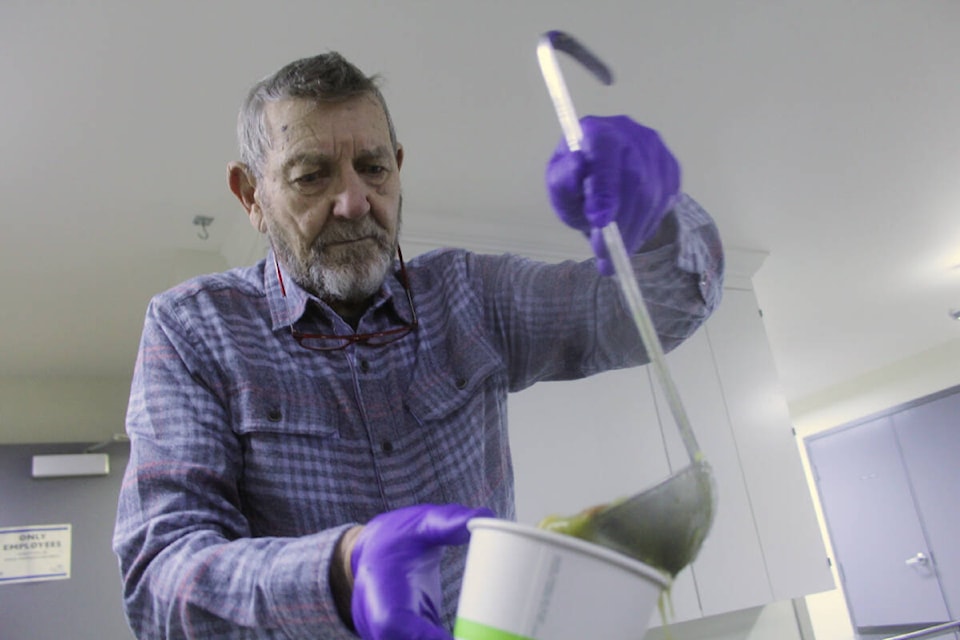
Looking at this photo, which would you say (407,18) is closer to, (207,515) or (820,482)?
(207,515)

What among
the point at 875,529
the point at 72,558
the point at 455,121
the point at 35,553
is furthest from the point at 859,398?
the point at 35,553

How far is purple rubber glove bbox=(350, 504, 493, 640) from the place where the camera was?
0.46 meters

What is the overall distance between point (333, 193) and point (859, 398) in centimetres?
559

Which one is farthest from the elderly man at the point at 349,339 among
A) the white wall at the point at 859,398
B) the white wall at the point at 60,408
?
the white wall at the point at 859,398

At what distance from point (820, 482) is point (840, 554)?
511mm

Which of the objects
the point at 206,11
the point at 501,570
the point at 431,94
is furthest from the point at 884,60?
the point at 501,570

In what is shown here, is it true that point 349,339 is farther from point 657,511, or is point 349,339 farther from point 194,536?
point 657,511

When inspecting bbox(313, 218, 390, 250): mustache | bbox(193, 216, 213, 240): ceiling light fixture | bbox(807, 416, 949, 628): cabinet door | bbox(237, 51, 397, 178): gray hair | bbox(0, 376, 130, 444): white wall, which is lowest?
bbox(807, 416, 949, 628): cabinet door

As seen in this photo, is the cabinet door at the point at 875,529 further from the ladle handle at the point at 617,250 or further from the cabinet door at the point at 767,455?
the ladle handle at the point at 617,250

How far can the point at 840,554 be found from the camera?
5672 millimetres

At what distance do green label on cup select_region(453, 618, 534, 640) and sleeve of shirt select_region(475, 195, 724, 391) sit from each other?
0.43 m

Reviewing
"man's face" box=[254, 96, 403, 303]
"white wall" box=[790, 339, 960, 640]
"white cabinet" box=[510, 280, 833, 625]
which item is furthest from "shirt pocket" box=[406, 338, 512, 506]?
"white wall" box=[790, 339, 960, 640]

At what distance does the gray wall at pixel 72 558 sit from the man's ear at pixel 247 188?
2536 mm

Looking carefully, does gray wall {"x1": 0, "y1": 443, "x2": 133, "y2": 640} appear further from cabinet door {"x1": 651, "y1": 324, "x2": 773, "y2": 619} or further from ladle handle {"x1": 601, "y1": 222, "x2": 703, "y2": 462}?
ladle handle {"x1": 601, "y1": 222, "x2": 703, "y2": 462}
